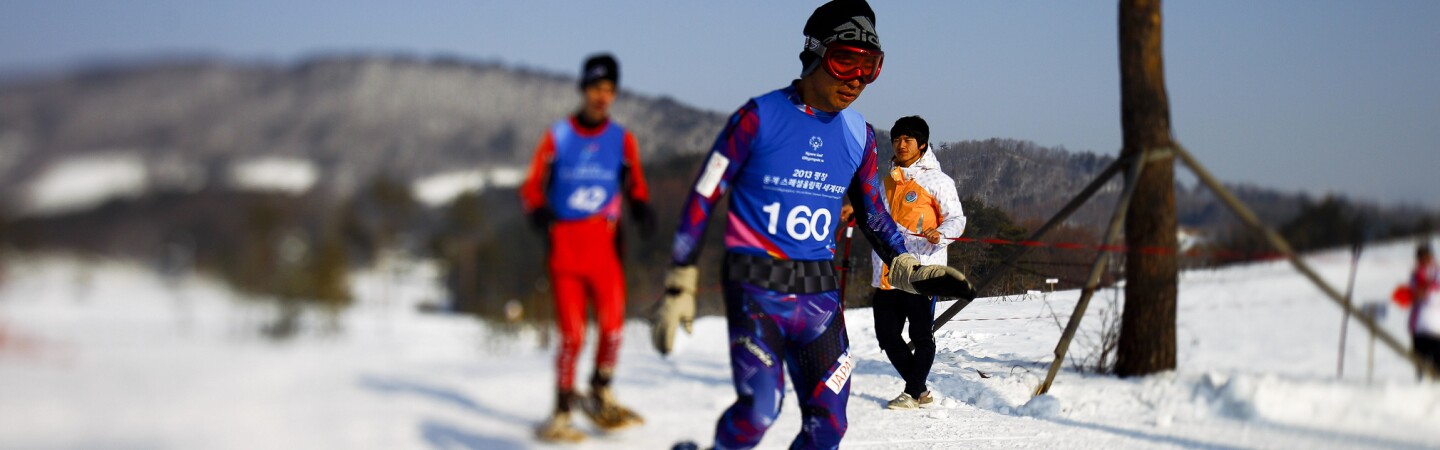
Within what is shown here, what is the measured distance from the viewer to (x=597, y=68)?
4.44 metres

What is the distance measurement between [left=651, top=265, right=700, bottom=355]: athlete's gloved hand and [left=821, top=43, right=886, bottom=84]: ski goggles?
2.51 ft

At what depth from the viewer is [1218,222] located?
517 cm

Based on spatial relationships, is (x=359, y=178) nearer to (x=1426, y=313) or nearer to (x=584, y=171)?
(x=584, y=171)

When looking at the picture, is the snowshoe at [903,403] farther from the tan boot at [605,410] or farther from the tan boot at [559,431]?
the tan boot at [559,431]

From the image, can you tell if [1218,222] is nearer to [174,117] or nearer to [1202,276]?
[1202,276]

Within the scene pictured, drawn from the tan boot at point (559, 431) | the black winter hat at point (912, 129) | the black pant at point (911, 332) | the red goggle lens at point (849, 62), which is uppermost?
the red goggle lens at point (849, 62)

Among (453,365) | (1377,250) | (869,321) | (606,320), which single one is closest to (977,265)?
(869,321)

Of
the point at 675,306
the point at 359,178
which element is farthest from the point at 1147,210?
the point at 359,178

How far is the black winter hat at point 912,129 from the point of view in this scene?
13.5 feet

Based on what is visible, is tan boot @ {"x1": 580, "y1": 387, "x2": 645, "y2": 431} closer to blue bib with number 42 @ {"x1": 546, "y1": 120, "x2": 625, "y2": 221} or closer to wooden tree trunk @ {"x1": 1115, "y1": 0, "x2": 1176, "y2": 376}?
blue bib with number 42 @ {"x1": 546, "y1": 120, "x2": 625, "y2": 221}

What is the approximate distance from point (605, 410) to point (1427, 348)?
12.3 ft

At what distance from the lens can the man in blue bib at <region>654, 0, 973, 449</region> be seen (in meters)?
3.21

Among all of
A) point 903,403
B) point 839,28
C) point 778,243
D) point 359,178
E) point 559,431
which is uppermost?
point 839,28

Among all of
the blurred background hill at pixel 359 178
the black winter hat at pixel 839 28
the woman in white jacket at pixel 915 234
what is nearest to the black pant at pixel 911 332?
the woman in white jacket at pixel 915 234
